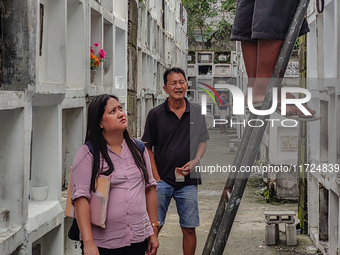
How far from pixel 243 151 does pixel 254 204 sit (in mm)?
7540

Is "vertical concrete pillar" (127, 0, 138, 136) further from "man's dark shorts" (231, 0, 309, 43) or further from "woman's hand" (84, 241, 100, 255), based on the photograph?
"man's dark shorts" (231, 0, 309, 43)

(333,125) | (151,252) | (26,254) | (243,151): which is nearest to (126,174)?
(151,252)

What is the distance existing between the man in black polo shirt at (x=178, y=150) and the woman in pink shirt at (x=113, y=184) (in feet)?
3.75

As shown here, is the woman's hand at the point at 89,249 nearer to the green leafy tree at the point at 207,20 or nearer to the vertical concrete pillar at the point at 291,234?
the vertical concrete pillar at the point at 291,234

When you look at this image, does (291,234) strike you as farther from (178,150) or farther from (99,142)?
(99,142)

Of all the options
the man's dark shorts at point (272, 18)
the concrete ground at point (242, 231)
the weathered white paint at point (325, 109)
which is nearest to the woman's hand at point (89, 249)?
the man's dark shorts at point (272, 18)

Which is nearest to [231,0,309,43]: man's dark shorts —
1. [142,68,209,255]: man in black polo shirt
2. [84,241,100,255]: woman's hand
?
[84,241,100,255]: woman's hand

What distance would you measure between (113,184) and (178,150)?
138 cm

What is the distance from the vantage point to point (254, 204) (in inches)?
382

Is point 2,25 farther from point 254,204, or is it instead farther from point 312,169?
point 254,204

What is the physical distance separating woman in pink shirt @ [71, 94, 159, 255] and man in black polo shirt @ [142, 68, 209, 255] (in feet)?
3.75

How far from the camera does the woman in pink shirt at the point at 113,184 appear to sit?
2.91 m

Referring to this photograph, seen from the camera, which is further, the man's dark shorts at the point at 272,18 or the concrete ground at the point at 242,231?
the concrete ground at the point at 242,231

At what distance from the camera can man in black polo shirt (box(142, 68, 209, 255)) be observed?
4.30m
